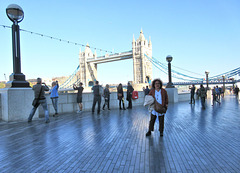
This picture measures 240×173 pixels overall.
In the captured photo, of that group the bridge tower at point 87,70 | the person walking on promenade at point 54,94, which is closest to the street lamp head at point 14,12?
the person walking on promenade at point 54,94

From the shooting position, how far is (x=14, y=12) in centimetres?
621

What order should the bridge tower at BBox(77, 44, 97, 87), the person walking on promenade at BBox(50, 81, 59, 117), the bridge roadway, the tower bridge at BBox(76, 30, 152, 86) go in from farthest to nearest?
1. the bridge tower at BBox(77, 44, 97, 87)
2. the tower bridge at BBox(76, 30, 152, 86)
3. the person walking on promenade at BBox(50, 81, 59, 117)
4. the bridge roadway

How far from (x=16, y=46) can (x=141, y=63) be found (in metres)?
48.3

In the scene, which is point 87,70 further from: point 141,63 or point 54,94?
point 54,94

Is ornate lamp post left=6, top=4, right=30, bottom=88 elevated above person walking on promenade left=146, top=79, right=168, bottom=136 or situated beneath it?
elevated above

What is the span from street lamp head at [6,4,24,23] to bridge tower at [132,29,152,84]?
4718 centimetres

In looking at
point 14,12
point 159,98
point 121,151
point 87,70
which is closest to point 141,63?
point 87,70

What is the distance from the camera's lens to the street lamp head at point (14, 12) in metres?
6.18

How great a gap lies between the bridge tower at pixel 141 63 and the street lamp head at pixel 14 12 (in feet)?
155

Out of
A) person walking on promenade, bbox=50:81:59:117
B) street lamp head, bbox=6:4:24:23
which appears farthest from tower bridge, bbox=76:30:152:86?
street lamp head, bbox=6:4:24:23

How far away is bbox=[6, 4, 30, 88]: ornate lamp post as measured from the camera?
6180mm

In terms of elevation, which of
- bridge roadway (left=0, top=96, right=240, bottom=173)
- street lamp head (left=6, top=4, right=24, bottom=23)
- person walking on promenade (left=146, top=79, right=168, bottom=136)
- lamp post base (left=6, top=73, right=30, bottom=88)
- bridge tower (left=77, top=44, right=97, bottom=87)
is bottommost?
bridge roadway (left=0, top=96, right=240, bottom=173)

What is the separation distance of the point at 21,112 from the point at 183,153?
5.36 m

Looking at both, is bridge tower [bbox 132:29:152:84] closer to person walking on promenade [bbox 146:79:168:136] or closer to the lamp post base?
the lamp post base
